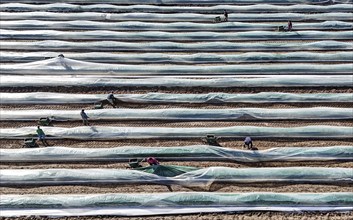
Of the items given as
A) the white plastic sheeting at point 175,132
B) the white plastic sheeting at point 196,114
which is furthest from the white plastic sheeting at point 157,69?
the white plastic sheeting at point 175,132

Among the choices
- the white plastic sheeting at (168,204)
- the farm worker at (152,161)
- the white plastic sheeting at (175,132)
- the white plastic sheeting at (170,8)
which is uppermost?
the white plastic sheeting at (170,8)

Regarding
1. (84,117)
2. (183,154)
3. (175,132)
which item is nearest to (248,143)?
(183,154)

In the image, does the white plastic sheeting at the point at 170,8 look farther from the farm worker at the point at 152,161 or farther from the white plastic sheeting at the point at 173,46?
the farm worker at the point at 152,161

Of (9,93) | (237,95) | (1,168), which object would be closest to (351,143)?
(237,95)

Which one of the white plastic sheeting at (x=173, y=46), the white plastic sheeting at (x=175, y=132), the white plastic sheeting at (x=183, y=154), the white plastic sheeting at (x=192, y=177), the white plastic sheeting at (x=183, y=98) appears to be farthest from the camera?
the white plastic sheeting at (x=173, y=46)

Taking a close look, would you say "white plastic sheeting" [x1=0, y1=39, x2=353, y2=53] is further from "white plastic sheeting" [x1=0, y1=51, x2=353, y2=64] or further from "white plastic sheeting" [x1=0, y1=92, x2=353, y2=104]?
"white plastic sheeting" [x1=0, y1=92, x2=353, y2=104]

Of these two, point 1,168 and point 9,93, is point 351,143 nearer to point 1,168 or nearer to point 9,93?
point 1,168
